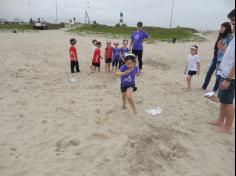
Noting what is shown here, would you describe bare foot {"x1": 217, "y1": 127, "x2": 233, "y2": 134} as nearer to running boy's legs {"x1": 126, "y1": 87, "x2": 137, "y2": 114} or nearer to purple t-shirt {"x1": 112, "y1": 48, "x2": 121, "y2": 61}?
running boy's legs {"x1": 126, "y1": 87, "x2": 137, "y2": 114}

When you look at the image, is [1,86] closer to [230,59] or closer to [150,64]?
[230,59]

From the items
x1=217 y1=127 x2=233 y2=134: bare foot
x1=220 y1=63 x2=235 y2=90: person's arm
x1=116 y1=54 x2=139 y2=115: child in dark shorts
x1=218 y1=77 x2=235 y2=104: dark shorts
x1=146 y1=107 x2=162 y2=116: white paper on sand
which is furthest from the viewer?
x1=146 y1=107 x2=162 y2=116: white paper on sand

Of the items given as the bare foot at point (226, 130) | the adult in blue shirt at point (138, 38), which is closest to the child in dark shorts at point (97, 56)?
the adult in blue shirt at point (138, 38)

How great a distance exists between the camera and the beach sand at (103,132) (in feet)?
Answer: 13.7

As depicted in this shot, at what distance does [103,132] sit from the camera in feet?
17.0

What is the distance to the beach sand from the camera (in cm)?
418

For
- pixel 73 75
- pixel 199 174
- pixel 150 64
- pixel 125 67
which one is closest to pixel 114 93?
pixel 125 67

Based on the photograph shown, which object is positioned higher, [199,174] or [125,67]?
[125,67]

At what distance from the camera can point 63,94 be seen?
24.4 feet

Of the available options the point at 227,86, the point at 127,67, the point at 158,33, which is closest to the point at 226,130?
the point at 227,86

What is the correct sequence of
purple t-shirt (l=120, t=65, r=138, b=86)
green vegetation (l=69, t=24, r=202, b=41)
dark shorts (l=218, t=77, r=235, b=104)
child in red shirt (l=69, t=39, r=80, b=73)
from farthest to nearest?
green vegetation (l=69, t=24, r=202, b=41) → child in red shirt (l=69, t=39, r=80, b=73) → purple t-shirt (l=120, t=65, r=138, b=86) → dark shorts (l=218, t=77, r=235, b=104)

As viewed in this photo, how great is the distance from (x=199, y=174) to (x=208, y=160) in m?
0.48

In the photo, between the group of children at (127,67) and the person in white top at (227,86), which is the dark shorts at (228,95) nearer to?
the person in white top at (227,86)

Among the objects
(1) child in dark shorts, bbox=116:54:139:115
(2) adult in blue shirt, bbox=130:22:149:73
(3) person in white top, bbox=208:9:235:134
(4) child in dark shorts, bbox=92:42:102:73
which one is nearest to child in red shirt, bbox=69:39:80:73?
(4) child in dark shorts, bbox=92:42:102:73
